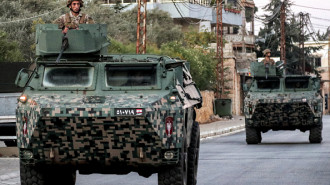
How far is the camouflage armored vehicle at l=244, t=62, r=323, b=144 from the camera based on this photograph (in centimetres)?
2595

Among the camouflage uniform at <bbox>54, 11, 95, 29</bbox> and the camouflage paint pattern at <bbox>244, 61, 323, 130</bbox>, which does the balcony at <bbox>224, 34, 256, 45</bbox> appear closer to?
the camouflage paint pattern at <bbox>244, 61, 323, 130</bbox>

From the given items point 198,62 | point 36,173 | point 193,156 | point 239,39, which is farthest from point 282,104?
point 239,39

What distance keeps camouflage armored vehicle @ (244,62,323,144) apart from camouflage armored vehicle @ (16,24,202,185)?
555 inches

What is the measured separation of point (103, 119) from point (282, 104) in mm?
15503

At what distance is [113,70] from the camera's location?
11930 millimetres

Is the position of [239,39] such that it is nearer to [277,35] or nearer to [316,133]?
[277,35]

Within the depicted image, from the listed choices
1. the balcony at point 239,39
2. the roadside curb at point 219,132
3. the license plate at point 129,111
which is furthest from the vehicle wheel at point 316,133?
the balcony at point 239,39

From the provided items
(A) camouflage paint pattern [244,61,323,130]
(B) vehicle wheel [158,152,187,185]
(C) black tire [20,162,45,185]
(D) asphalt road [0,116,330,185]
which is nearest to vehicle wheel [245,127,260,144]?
(A) camouflage paint pattern [244,61,323,130]

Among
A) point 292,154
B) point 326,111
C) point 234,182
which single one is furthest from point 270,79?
point 326,111

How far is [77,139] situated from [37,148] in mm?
545

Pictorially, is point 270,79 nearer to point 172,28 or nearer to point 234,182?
point 234,182

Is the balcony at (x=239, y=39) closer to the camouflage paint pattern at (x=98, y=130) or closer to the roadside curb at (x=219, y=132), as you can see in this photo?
the roadside curb at (x=219, y=132)

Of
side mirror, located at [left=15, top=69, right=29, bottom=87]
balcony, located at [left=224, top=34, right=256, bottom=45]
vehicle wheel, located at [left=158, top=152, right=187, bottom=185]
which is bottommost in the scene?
vehicle wheel, located at [left=158, top=152, right=187, bottom=185]

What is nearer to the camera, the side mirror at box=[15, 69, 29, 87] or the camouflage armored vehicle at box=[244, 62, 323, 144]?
the side mirror at box=[15, 69, 29, 87]
